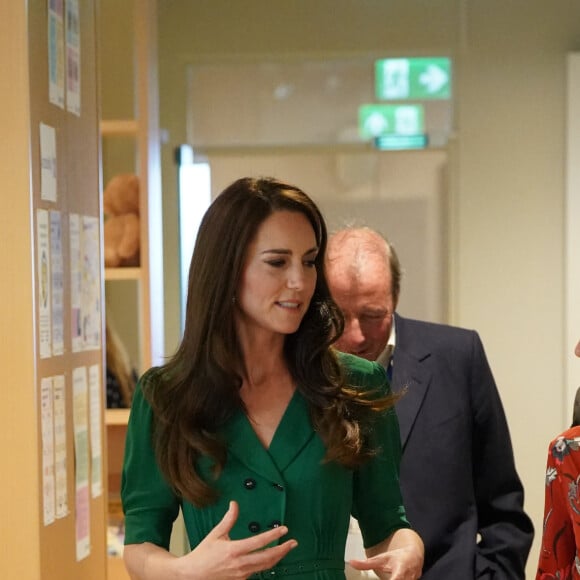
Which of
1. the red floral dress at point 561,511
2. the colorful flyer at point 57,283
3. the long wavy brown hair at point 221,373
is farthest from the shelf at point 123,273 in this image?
the red floral dress at point 561,511

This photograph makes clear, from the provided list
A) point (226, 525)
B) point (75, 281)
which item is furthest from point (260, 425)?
point (75, 281)

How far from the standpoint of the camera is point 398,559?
5.80ft

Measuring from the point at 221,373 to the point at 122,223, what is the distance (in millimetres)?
2011

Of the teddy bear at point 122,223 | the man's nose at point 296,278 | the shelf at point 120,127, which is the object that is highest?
the shelf at point 120,127

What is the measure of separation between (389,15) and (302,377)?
137 inches

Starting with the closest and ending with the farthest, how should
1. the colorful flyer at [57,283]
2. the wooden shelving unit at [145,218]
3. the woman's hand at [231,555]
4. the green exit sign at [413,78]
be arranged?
the woman's hand at [231,555]
the colorful flyer at [57,283]
the wooden shelving unit at [145,218]
the green exit sign at [413,78]

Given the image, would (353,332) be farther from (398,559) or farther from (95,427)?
(398,559)

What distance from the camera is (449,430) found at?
2463 mm

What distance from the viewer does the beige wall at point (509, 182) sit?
504 centimetres

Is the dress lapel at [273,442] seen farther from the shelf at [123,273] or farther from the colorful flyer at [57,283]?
the shelf at [123,273]

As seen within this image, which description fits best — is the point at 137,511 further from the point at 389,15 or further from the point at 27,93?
the point at 389,15

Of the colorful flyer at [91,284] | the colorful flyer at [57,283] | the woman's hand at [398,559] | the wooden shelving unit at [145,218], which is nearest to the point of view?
the woman's hand at [398,559]

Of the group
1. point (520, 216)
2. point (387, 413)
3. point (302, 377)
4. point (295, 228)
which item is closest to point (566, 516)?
point (387, 413)

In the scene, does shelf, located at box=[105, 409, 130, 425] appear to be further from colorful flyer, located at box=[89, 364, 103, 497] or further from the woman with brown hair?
the woman with brown hair
